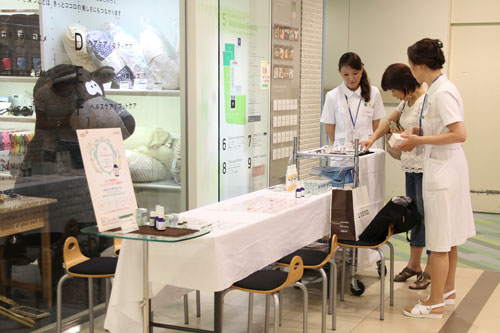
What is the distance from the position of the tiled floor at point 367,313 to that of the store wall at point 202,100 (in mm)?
863

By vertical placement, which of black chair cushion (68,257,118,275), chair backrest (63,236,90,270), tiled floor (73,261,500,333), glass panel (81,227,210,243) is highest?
glass panel (81,227,210,243)

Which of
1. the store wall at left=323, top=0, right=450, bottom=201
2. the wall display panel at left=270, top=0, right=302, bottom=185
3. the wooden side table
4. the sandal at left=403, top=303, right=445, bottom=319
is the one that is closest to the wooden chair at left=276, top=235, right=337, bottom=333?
the sandal at left=403, top=303, right=445, bottom=319

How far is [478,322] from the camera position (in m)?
4.48

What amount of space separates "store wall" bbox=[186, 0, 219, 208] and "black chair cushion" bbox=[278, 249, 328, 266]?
1.26 metres

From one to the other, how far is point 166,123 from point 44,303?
153cm

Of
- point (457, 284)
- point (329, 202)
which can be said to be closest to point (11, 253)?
point (329, 202)

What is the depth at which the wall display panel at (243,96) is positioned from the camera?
17.4 ft

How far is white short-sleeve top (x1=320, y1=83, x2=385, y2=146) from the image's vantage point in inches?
219

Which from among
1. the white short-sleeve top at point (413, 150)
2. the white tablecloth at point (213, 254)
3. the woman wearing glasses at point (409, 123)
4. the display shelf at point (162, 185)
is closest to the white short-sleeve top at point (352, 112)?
the woman wearing glasses at point (409, 123)

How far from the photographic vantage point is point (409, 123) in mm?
4855

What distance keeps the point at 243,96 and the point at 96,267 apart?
246cm

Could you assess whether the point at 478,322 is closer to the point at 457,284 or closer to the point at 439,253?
the point at 439,253

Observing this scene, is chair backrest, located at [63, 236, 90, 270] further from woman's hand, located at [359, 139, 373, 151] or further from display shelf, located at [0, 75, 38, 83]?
woman's hand, located at [359, 139, 373, 151]

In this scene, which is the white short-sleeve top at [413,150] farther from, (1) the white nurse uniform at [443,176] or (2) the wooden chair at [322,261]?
(2) the wooden chair at [322,261]
